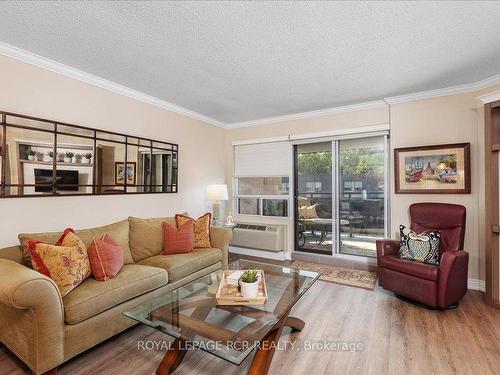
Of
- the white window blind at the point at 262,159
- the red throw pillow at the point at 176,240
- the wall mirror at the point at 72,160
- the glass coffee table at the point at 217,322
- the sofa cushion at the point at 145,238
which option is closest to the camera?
A: the glass coffee table at the point at 217,322

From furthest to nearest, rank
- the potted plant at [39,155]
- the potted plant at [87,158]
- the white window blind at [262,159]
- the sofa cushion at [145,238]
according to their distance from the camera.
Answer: the white window blind at [262,159]
the sofa cushion at [145,238]
the potted plant at [87,158]
the potted plant at [39,155]

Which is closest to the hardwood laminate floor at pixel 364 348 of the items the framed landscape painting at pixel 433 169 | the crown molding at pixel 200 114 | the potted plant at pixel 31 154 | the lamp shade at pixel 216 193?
the framed landscape painting at pixel 433 169

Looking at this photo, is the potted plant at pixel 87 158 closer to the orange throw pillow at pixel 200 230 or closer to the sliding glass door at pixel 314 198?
the orange throw pillow at pixel 200 230

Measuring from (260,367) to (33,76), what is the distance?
319 cm

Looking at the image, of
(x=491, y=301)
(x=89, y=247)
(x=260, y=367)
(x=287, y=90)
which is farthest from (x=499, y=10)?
(x=89, y=247)

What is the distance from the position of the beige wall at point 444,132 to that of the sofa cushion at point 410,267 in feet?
2.63

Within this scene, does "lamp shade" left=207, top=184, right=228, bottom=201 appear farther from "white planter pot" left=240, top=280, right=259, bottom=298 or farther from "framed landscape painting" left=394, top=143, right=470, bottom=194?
"framed landscape painting" left=394, top=143, right=470, bottom=194

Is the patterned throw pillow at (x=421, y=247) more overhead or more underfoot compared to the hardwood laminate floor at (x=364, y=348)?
more overhead

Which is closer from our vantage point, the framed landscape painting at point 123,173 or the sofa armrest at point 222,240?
the framed landscape painting at point 123,173

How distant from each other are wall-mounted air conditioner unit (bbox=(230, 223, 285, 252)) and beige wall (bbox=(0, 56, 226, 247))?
82 centimetres

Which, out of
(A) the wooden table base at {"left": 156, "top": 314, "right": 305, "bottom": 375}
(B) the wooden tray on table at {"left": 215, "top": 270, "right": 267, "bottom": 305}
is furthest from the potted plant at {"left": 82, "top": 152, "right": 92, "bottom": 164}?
(A) the wooden table base at {"left": 156, "top": 314, "right": 305, "bottom": 375}

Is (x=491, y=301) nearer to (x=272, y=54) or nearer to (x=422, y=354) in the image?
(x=422, y=354)

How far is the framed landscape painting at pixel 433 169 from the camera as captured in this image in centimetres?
318

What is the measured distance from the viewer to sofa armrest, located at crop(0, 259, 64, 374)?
1.54 metres
